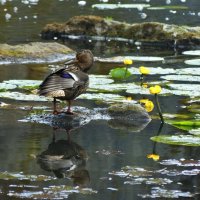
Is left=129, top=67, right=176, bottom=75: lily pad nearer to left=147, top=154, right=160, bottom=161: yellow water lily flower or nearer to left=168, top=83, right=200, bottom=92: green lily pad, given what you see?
left=168, top=83, right=200, bottom=92: green lily pad

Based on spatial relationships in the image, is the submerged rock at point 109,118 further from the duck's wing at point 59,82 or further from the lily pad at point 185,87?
the lily pad at point 185,87

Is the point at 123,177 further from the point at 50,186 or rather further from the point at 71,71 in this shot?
the point at 71,71

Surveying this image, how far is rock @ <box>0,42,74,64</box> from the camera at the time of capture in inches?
485

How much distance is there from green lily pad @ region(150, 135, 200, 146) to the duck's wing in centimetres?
107

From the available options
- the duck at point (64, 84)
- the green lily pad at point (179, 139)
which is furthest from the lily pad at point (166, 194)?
the duck at point (64, 84)

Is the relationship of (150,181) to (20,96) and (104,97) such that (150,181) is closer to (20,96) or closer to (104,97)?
(104,97)

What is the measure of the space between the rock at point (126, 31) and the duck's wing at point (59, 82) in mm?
7507

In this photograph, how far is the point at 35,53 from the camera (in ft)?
41.8

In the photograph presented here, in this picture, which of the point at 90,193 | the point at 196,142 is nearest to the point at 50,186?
the point at 90,193

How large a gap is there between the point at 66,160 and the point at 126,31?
32.5 feet

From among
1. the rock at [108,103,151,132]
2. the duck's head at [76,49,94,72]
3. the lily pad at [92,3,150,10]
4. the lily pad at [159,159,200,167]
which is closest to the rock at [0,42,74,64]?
the duck's head at [76,49,94,72]

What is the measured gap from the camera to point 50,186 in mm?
5492

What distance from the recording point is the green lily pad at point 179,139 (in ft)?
22.2

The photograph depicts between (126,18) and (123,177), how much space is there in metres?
14.7
